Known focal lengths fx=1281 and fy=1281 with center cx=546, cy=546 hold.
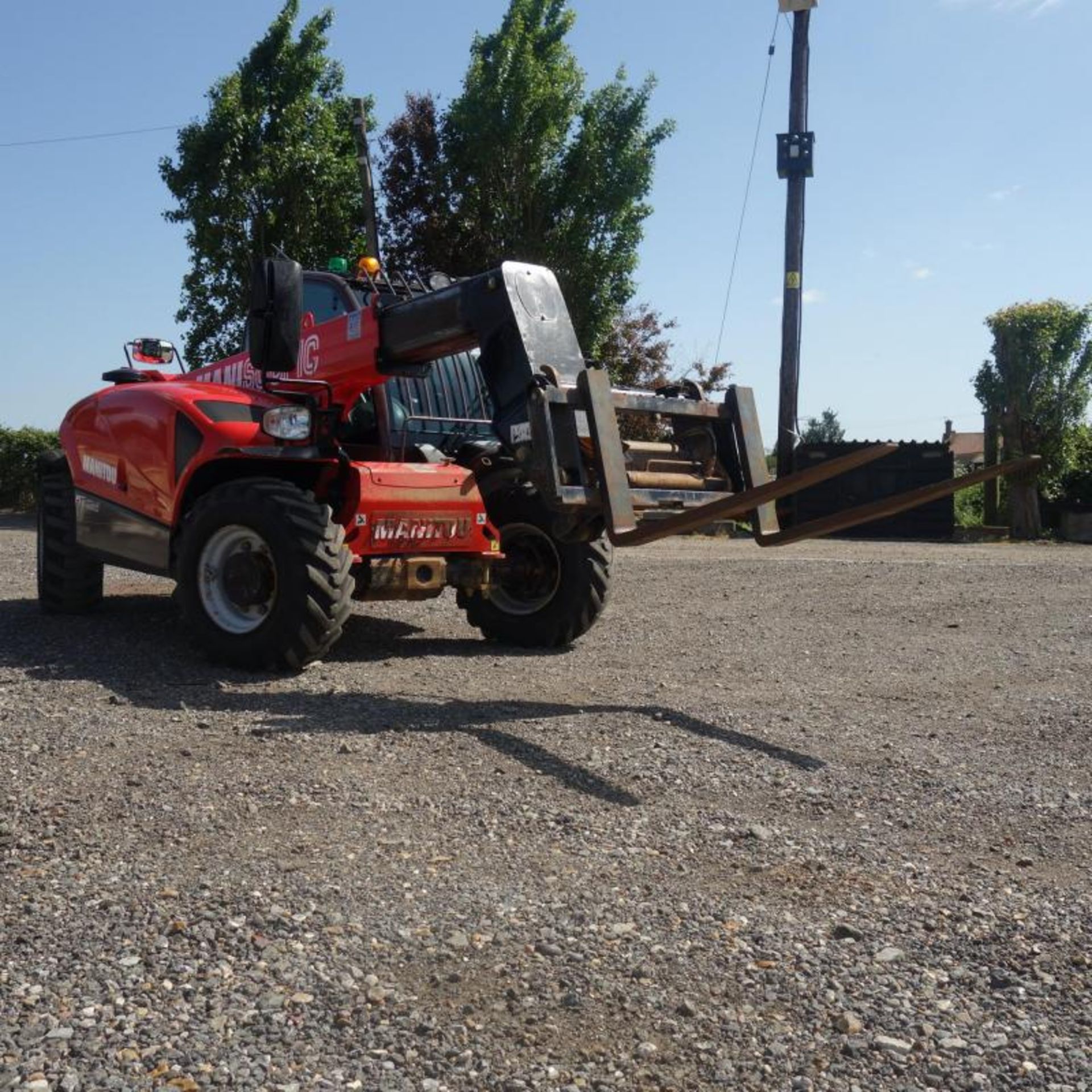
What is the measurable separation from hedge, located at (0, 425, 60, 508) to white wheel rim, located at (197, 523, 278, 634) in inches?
719

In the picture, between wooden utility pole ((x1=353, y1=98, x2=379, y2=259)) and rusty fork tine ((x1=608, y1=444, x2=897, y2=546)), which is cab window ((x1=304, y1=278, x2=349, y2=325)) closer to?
rusty fork tine ((x1=608, y1=444, x2=897, y2=546))

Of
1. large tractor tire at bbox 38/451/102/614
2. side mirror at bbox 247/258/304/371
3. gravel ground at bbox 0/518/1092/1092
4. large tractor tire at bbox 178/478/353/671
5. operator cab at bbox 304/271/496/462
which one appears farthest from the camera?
large tractor tire at bbox 38/451/102/614

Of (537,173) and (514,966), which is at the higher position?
(537,173)

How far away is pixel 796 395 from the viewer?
20.3 m

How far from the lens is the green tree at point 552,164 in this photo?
20.3 metres

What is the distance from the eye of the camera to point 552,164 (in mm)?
20656

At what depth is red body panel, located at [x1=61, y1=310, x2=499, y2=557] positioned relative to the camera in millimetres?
7270

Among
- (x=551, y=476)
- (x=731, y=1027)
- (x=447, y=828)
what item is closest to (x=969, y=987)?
(x=731, y=1027)

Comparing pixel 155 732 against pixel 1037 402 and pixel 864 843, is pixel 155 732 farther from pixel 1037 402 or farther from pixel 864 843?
pixel 1037 402

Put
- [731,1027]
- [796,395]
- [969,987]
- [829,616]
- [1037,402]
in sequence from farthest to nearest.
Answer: [1037,402]
[796,395]
[829,616]
[969,987]
[731,1027]

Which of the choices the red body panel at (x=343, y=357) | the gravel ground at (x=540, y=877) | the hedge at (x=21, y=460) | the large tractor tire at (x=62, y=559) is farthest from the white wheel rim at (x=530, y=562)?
the hedge at (x=21, y=460)

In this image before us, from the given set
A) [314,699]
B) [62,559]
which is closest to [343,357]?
[314,699]

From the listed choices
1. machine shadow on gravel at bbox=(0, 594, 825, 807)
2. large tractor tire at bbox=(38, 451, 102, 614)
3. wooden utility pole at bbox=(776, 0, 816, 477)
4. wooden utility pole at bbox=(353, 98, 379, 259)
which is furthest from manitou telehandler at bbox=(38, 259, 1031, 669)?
wooden utility pole at bbox=(776, 0, 816, 477)

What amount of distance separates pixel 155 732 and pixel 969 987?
3.59 metres
